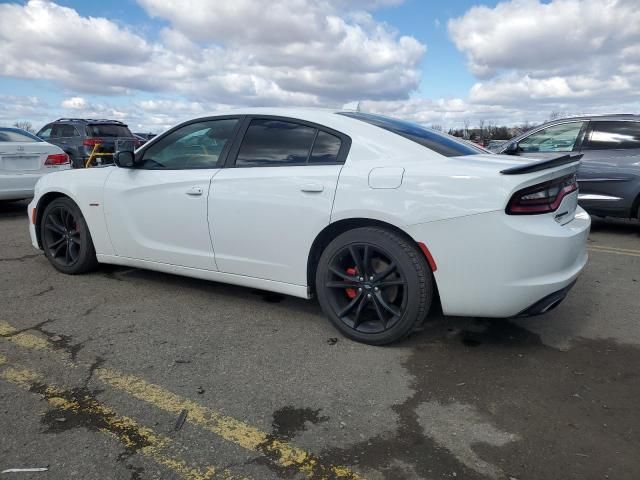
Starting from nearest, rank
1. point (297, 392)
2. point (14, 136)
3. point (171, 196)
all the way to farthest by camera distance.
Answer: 1. point (297, 392)
2. point (171, 196)
3. point (14, 136)

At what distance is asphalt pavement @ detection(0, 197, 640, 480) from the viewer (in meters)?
2.16

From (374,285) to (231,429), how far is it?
1.26m

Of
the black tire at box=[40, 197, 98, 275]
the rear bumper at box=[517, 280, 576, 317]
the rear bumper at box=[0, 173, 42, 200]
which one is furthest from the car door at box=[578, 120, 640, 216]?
the rear bumper at box=[0, 173, 42, 200]

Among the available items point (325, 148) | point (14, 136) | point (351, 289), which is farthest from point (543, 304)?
point (14, 136)

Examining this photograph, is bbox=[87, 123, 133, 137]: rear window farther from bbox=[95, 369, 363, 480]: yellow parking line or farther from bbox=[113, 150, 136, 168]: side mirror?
bbox=[95, 369, 363, 480]: yellow parking line

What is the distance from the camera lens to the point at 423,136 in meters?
3.56

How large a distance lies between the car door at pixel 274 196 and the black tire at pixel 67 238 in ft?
5.10

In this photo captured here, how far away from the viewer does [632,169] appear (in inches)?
267

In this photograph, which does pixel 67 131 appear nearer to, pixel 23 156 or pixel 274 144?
pixel 23 156

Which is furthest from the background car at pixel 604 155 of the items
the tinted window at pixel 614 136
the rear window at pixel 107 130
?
the rear window at pixel 107 130

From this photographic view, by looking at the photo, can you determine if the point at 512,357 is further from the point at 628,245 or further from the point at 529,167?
the point at 628,245

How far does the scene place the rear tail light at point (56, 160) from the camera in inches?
327

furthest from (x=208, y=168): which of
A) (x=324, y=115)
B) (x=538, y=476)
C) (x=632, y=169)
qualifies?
(x=632, y=169)

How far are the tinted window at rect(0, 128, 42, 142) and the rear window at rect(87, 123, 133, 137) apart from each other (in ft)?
18.5
